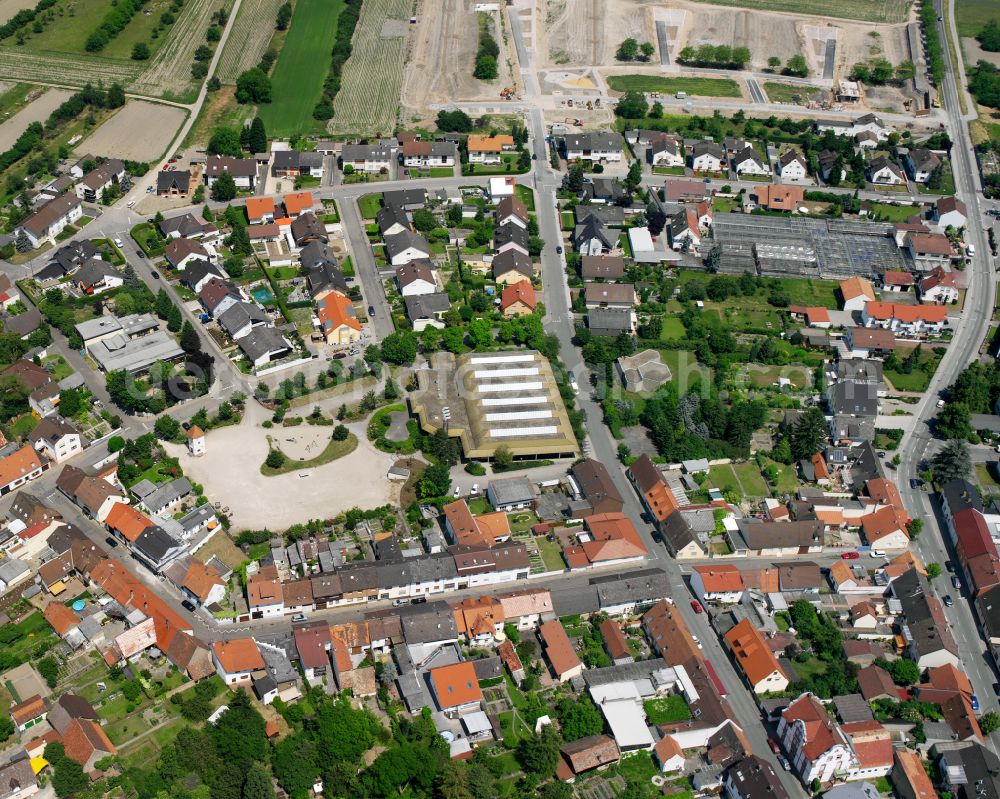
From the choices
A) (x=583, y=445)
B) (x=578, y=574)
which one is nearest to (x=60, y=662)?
(x=578, y=574)

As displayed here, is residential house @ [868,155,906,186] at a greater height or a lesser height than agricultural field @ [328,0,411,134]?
lesser

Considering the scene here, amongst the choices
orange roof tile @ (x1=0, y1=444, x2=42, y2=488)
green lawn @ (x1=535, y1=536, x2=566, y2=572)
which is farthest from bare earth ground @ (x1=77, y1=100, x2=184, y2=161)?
green lawn @ (x1=535, y1=536, x2=566, y2=572)

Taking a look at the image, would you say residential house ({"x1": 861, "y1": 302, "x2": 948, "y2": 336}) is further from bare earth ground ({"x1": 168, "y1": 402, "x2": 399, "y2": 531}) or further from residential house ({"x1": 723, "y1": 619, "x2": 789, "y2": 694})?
bare earth ground ({"x1": 168, "y1": 402, "x2": 399, "y2": 531})

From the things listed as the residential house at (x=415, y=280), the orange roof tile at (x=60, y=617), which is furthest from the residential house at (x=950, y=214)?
the orange roof tile at (x=60, y=617)

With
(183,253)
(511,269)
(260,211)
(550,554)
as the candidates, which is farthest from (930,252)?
(183,253)

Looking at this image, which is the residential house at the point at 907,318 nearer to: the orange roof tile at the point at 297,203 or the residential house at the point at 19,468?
the orange roof tile at the point at 297,203
